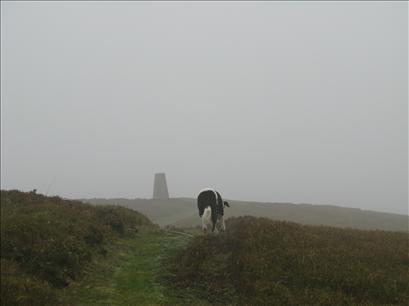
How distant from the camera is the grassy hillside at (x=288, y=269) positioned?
10672 millimetres

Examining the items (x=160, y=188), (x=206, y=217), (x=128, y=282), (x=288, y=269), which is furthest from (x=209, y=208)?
(x=160, y=188)

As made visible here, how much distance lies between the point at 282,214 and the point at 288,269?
3091 centimetres

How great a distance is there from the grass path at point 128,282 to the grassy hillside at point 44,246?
43 cm

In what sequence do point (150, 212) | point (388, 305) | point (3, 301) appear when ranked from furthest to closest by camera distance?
point (150, 212)
point (388, 305)
point (3, 301)

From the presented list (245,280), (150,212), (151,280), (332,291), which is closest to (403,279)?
(332,291)

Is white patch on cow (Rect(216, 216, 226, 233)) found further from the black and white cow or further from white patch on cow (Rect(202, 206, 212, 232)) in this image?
white patch on cow (Rect(202, 206, 212, 232))

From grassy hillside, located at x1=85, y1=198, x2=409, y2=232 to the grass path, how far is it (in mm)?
18108

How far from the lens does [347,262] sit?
12555 mm

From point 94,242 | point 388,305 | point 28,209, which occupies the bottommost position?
point 388,305

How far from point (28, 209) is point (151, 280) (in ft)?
21.9

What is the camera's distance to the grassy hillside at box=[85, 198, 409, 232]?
37.4 meters

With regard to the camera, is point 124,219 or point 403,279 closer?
point 403,279

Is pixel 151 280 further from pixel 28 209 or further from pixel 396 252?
pixel 396 252

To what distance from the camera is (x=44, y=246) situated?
39.9ft
